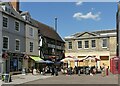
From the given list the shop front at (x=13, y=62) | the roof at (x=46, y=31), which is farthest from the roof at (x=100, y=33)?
the shop front at (x=13, y=62)

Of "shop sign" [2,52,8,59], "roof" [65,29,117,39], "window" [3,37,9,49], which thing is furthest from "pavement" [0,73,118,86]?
"roof" [65,29,117,39]

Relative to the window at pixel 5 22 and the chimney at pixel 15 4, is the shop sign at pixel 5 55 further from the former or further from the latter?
the chimney at pixel 15 4

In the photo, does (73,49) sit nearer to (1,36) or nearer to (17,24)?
(17,24)

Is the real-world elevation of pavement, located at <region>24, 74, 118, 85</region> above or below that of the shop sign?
below

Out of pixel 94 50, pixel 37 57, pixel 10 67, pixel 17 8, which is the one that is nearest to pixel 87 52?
pixel 94 50

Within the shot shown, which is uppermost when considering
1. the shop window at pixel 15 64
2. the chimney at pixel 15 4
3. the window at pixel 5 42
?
the chimney at pixel 15 4

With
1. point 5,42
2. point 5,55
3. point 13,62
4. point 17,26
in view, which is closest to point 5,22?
point 5,42

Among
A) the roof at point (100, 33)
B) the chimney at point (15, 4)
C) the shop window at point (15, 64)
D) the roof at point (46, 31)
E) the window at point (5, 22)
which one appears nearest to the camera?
the window at point (5, 22)

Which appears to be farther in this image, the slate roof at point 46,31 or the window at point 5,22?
the slate roof at point 46,31

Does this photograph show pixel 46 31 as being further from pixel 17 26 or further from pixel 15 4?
pixel 17 26

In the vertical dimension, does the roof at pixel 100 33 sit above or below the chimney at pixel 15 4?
below

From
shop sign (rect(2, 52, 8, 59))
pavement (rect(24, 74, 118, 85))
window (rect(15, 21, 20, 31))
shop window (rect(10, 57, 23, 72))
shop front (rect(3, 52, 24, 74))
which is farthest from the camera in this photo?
window (rect(15, 21, 20, 31))

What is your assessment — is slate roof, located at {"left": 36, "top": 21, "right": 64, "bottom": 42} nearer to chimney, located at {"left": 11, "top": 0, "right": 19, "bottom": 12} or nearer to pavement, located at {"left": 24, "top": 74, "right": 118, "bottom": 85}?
chimney, located at {"left": 11, "top": 0, "right": 19, "bottom": 12}

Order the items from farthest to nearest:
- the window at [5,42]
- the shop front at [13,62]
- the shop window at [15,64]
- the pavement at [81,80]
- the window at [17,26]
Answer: the window at [17,26], the shop window at [15,64], the shop front at [13,62], the window at [5,42], the pavement at [81,80]
